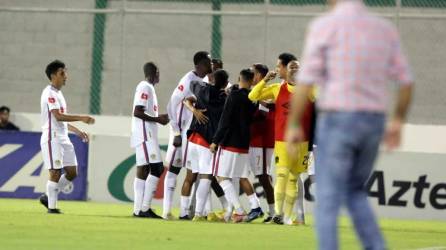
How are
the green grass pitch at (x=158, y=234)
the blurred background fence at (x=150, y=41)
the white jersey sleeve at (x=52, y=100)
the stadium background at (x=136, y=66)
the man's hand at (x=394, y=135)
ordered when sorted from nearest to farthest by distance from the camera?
the man's hand at (x=394, y=135) < the green grass pitch at (x=158, y=234) < the white jersey sleeve at (x=52, y=100) < the stadium background at (x=136, y=66) < the blurred background fence at (x=150, y=41)

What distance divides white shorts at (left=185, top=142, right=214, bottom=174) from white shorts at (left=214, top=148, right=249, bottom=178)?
13cm

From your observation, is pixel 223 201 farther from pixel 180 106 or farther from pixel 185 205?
pixel 180 106

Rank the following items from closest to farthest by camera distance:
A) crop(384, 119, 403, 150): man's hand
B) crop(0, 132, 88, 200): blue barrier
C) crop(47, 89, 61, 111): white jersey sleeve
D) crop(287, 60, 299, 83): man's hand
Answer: crop(384, 119, 403, 150): man's hand, crop(287, 60, 299, 83): man's hand, crop(47, 89, 61, 111): white jersey sleeve, crop(0, 132, 88, 200): blue barrier

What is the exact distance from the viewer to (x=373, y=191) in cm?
2067

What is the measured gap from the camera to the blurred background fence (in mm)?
23641

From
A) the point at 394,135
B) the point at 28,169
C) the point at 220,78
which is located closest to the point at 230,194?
the point at 220,78

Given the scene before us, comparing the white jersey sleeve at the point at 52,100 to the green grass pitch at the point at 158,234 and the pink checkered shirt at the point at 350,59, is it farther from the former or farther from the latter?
the pink checkered shirt at the point at 350,59

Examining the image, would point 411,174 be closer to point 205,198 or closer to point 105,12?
point 205,198

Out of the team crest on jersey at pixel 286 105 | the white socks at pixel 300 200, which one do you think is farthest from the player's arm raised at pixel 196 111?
the white socks at pixel 300 200

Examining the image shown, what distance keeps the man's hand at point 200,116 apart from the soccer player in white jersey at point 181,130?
33cm

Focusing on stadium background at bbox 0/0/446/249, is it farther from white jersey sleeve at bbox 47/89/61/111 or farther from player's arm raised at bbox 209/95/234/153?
player's arm raised at bbox 209/95/234/153

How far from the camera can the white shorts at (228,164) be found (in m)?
16.9

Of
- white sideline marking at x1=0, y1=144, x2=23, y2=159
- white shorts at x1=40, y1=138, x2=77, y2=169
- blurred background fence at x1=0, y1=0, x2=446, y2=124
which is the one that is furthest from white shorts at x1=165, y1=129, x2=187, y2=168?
blurred background fence at x1=0, y1=0, x2=446, y2=124

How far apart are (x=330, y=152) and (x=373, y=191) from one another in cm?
1294
